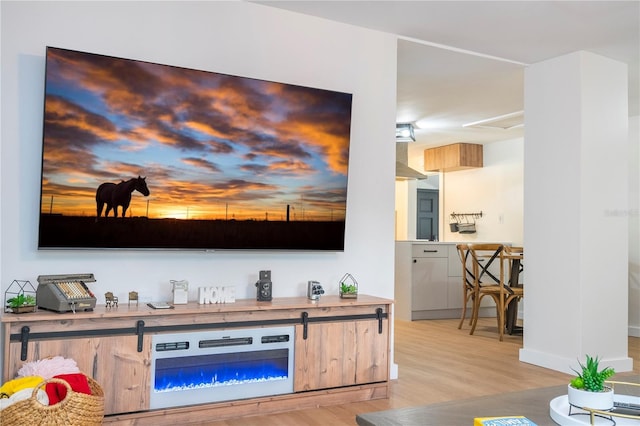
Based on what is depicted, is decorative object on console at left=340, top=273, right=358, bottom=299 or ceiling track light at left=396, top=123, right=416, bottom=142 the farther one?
ceiling track light at left=396, top=123, right=416, bottom=142

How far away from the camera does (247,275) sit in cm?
345

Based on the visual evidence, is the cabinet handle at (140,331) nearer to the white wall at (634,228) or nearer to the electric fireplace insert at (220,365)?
the electric fireplace insert at (220,365)

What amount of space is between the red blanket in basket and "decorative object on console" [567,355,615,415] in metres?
1.85

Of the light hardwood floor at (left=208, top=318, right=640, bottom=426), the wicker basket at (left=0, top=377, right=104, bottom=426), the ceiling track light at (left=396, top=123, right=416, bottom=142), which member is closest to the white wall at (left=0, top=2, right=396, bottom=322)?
the light hardwood floor at (left=208, top=318, right=640, bottom=426)

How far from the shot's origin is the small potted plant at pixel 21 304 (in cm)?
261

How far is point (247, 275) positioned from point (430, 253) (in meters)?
3.83

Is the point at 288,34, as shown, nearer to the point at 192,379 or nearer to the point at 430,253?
the point at 192,379

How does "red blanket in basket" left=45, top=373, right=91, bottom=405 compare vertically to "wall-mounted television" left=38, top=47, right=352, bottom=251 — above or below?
below

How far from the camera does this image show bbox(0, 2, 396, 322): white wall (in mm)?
2873

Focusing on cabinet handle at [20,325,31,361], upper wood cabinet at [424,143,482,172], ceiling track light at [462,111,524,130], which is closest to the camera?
cabinet handle at [20,325,31,361]

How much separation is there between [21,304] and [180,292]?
76 cm

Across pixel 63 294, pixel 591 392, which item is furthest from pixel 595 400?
pixel 63 294

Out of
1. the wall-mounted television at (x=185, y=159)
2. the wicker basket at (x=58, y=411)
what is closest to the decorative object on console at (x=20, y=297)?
the wall-mounted television at (x=185, y=159)

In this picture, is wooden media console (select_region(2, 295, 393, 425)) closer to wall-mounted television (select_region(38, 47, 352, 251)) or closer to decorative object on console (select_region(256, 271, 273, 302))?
decorative object on console (select_region(256, 271, 273, 302))
